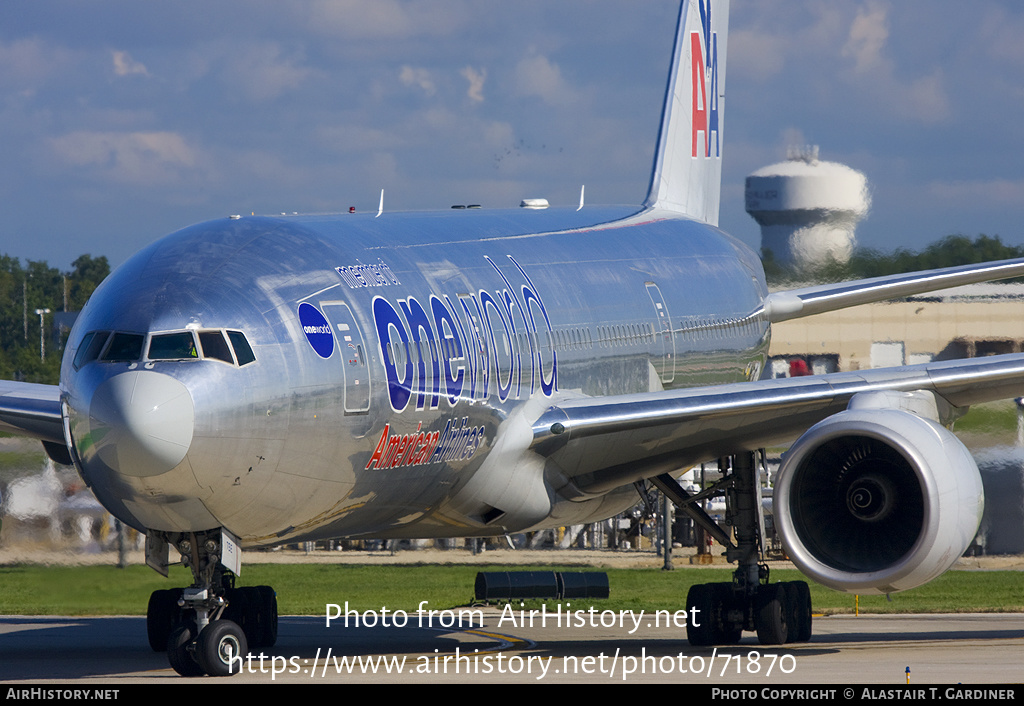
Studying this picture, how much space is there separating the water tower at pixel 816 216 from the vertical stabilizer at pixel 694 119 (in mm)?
4022

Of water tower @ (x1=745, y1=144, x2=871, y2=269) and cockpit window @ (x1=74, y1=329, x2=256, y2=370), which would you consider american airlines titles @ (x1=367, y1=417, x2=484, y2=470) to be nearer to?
cockpit window @ (x1=74, y1=329, x2=256, y2=370)

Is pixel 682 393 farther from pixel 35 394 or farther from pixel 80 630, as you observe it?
pixel 80 630

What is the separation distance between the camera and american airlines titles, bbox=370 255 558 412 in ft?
40.8

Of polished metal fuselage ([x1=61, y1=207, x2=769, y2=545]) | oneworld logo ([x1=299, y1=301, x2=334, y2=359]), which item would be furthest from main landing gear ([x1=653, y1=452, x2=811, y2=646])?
oneworld logo ([x1=299, y1=301, x2=334, y2=359])

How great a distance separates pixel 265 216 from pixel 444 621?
26.9 ft

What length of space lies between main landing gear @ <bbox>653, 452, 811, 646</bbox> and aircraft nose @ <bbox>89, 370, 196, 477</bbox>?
7204 millimetres

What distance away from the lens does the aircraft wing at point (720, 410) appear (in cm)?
1404

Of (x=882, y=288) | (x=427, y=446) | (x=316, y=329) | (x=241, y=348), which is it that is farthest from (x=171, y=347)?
(x=882, y=288)

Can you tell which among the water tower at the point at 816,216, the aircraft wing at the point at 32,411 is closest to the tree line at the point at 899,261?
the water tower at the point at 816,216

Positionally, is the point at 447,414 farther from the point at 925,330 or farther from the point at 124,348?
the point at 925,330

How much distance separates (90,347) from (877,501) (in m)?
6.48
